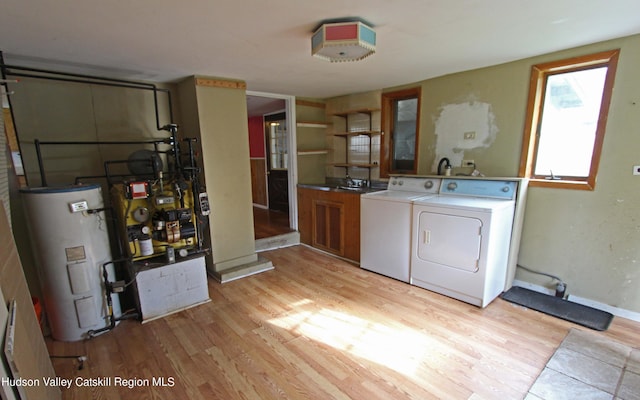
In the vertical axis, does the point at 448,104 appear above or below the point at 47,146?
above

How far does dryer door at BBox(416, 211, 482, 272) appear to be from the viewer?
2.54 m

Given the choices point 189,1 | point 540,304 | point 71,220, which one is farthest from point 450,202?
point 71,220

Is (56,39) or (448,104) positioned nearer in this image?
(56,39)

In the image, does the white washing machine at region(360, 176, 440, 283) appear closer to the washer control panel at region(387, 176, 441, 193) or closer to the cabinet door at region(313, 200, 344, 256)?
the washer control panel at region(387, 176, 441, 193)

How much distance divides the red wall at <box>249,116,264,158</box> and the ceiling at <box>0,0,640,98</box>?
3552mm

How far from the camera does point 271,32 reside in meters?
1.92

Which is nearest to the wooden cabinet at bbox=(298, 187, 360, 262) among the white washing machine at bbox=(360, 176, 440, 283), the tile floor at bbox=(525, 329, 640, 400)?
the white washing machine at bbox=(360, 176, 440, 283)

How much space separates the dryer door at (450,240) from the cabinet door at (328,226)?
119 centimetres

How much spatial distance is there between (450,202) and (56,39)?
343 centimetres

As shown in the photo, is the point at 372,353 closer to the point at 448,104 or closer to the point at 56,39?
the point at 448,104

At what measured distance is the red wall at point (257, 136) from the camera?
651cm

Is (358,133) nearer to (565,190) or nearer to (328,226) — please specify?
(328,226)

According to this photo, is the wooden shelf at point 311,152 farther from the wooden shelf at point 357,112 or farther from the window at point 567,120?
the window at point 567,120

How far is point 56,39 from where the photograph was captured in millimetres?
1938
